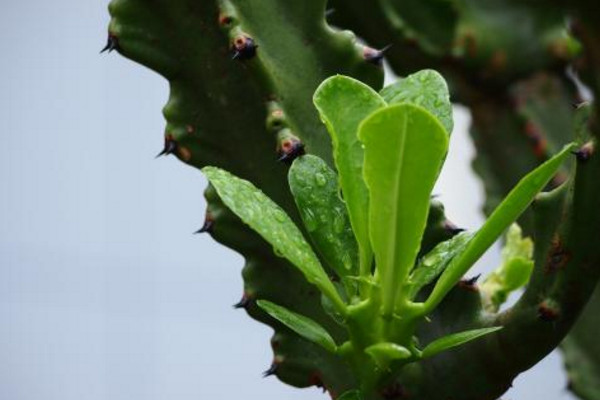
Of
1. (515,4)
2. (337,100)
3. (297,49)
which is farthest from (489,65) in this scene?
(337,100)

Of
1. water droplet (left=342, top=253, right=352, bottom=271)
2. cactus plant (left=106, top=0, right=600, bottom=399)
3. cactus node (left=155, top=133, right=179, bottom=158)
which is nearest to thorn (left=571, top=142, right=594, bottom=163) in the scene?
cactus plant (left=106, top=0, right=600, bottom=399)

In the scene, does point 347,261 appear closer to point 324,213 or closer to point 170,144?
point 324,213

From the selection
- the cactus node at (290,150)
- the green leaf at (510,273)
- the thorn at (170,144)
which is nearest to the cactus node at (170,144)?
the thorn at (170,144)

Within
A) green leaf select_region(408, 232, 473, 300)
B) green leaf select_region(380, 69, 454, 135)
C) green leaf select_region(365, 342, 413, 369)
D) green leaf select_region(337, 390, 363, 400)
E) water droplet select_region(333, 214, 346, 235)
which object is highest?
green leaf select_region(380, 69, 454, 135)

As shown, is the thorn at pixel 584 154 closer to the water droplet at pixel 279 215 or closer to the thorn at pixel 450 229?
the thorn at pixel 450 229

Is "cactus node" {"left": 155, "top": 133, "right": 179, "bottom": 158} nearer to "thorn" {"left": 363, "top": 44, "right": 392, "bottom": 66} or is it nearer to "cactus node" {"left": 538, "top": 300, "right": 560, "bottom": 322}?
"thorn" {"left": 363, "top": 44, "right": 392, "bottom": 66}
